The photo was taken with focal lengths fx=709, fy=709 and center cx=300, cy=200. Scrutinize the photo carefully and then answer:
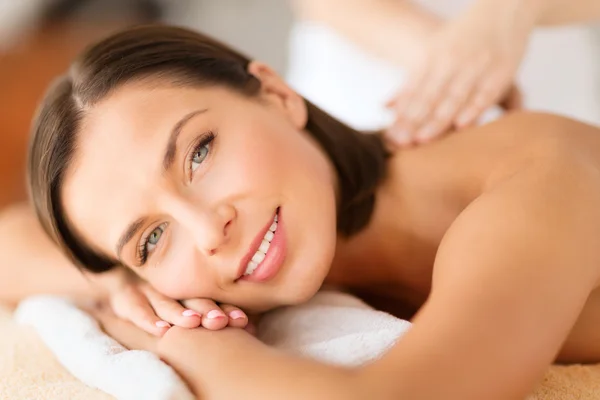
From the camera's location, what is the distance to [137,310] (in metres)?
1.05

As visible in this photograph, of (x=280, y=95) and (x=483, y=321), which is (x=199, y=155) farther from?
(x=483, y=321)

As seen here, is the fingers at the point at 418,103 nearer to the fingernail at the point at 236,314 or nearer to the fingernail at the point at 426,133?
the fingernail at the point at 426,133

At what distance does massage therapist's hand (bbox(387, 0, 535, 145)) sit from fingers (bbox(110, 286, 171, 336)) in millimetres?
518

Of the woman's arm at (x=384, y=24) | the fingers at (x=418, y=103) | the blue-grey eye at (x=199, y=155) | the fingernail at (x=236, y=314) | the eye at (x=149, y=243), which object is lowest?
the fingernail at (x=236, y=314)

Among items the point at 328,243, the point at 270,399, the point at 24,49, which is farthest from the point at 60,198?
the point at 24,49

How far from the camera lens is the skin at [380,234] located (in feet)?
2.35

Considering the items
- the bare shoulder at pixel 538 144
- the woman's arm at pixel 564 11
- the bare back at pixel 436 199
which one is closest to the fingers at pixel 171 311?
the bare back at pixel 436 199

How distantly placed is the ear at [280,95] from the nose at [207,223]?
278 mm

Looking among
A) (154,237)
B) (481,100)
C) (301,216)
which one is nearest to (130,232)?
(154,237)

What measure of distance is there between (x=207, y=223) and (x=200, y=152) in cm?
13

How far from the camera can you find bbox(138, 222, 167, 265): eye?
39.3 inches

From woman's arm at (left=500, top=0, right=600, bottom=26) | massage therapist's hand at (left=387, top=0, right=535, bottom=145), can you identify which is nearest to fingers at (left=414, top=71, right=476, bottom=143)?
massage therapist's hand at (left=387, top=0, right=535, bottom=145)

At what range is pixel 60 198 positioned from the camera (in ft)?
3.44

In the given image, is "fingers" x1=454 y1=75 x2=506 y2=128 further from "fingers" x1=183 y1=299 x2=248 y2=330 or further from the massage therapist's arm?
"fingers" x1=183 y1=299 x2=248 y2=330
